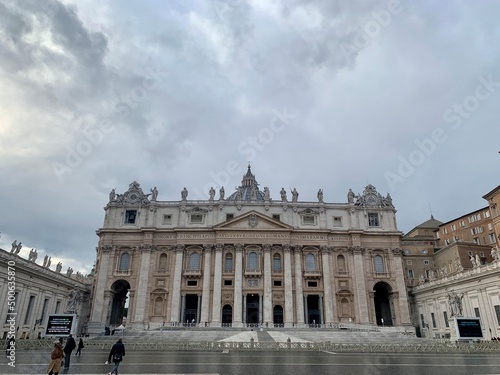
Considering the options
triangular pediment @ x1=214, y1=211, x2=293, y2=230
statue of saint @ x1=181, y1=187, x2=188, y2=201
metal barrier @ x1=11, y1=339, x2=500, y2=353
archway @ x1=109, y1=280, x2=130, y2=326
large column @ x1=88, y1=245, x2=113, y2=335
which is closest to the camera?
metal barrier @ x1=11, y1=339, x2=500, y2=353

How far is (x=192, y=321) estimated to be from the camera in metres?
55.5

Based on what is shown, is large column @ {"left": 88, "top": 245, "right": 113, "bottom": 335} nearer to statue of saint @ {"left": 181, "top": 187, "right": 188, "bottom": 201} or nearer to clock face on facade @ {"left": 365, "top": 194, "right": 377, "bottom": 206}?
statue of saint @ {"left": 181, "top": 187, "right": 188, "bottom": 201}

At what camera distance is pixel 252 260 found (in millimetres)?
57688

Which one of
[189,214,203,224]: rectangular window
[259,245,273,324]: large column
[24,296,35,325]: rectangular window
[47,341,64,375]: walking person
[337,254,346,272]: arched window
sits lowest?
[47,341,64,375]: walking person

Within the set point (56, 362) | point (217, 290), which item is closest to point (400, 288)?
point (217, 290)

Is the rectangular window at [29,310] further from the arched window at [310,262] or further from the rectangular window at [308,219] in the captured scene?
the rectangular window at [308,219]

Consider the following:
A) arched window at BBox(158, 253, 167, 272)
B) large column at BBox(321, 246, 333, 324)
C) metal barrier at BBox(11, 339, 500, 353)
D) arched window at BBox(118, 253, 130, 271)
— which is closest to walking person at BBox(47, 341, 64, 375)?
metal barrier at BBox(11, 339, 500, 353)

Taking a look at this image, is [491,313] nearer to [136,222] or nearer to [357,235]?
[357,235]

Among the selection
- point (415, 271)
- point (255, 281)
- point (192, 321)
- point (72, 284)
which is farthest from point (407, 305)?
point (72, 284)

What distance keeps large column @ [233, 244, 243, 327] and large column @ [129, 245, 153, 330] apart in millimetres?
13785

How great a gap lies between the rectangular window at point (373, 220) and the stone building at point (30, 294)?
45.6 m

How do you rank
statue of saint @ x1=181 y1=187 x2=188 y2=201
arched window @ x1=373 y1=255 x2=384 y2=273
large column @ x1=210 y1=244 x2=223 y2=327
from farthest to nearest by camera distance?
statue of saint @ x1=181 y1=187 x2=188 y2=201, arched window @ x1=373 y1=255 x2=384 y2=273, large column @ x1=210 y1=244 x2=223 y2=327

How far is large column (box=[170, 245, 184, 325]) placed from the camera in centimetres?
5379

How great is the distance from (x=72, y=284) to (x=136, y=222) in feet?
43.6
